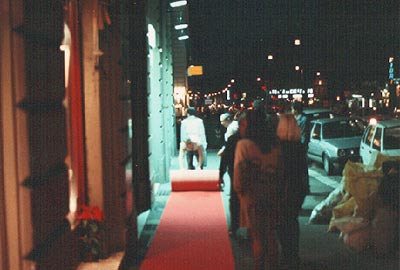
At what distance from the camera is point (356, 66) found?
8450 centimetres

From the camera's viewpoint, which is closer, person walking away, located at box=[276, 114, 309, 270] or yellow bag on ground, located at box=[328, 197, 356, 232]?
person walking away, located at box=[276, 114, 309, 270]

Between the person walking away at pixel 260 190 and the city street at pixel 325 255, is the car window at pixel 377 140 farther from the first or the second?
the person walking away at pixel 260 190

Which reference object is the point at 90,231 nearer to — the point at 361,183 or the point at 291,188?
the point at 291,188

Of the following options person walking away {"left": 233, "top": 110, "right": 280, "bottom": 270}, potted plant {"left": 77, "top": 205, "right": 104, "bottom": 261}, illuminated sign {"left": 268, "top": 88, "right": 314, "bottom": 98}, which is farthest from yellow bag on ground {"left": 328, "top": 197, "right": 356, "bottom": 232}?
illuminated sign {"left": 268, "top": 88, "right": 314, "bottom": 98}

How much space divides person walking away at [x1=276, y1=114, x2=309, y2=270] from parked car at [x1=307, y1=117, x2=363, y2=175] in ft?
34.1

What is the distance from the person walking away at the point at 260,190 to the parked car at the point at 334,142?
11333 millimetres

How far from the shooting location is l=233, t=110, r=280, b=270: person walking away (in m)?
6.57

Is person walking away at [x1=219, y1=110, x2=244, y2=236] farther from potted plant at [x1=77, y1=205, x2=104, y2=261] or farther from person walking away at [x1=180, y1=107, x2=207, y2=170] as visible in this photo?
person walking away at [x1=180, y1=107, x2=207, y2=170]

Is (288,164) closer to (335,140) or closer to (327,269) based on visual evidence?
(327,269)

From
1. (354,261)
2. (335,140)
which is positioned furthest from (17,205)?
(335,140)

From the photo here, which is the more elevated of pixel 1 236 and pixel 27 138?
pixel 27 138

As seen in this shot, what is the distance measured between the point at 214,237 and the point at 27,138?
236 inches

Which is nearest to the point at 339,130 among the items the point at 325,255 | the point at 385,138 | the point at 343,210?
the point at 385,138

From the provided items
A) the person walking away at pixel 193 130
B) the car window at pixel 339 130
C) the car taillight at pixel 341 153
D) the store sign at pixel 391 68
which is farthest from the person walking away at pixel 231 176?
the store sign at pixel 391 68
